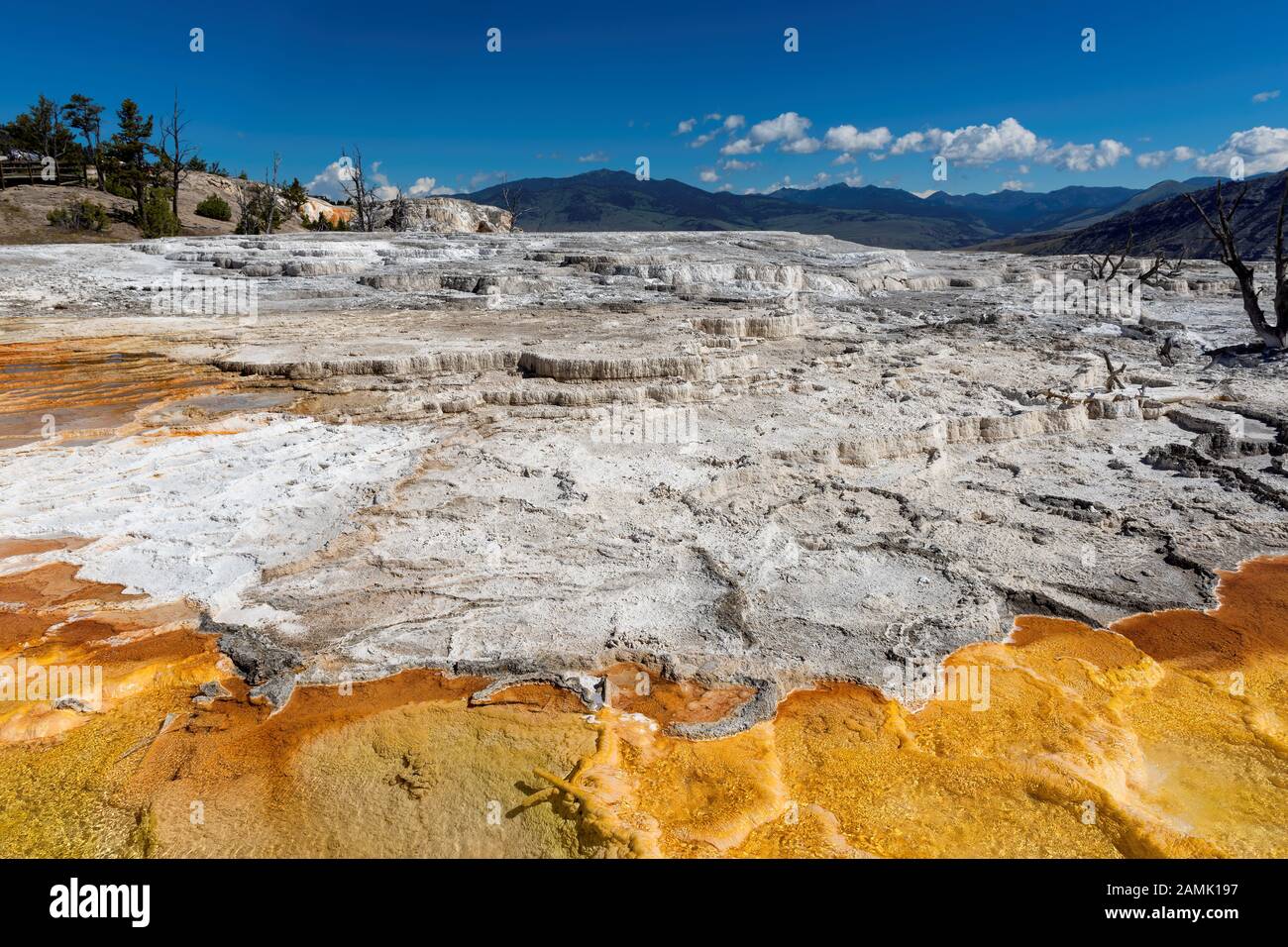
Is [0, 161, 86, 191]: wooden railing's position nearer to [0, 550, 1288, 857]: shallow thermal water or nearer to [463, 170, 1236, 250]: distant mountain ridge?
[0, 550, 1288, 857]: shallow thermal water

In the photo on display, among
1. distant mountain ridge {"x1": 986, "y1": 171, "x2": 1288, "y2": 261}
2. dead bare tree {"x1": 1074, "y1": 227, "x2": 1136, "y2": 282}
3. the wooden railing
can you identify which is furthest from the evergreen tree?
distant mountain ridge {"x1": 986, "y1": 171, "x2": 1288, "y2": 261}

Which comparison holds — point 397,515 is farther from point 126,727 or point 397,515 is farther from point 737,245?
point 737,245

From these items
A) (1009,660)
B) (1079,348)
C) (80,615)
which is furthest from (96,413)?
(1079,348)

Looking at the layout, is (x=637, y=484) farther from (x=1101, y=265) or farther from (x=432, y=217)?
(x=432, y=217)
